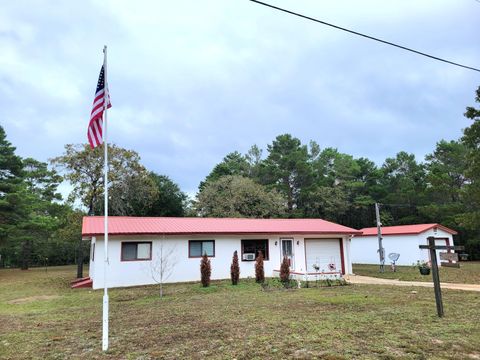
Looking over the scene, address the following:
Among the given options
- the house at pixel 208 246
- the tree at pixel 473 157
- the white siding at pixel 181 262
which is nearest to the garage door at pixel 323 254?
the house at pixel 208 246

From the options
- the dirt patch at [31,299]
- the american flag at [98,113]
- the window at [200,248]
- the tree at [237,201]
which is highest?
the tree at [237,201]

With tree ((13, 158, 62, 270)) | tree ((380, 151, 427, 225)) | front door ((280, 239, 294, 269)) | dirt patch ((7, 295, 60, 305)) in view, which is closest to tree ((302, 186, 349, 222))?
tree ((380, 151, 427, 225))

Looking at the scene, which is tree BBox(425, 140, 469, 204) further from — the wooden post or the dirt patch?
the dirt patch

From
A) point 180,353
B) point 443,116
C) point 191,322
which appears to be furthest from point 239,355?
point 443,116

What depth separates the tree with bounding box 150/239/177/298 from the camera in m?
16.0

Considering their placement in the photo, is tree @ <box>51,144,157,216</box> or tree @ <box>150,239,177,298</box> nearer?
tree @ <box>150,239,177,298</box>

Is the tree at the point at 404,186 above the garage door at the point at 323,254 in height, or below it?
above

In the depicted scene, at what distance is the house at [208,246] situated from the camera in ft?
50.9

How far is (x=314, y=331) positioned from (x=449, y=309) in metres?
3.89

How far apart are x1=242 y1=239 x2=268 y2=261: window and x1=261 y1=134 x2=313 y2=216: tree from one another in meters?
19.8

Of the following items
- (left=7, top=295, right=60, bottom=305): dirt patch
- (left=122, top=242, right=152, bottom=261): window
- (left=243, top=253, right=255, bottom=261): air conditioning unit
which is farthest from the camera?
(left=243, top=253, right=255, bottom=261): air conditioning unit

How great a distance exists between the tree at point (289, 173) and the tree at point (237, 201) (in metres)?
5.94

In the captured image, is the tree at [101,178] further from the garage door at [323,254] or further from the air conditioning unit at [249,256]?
the garage door at [323,254]

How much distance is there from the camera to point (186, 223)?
18.7 metres
